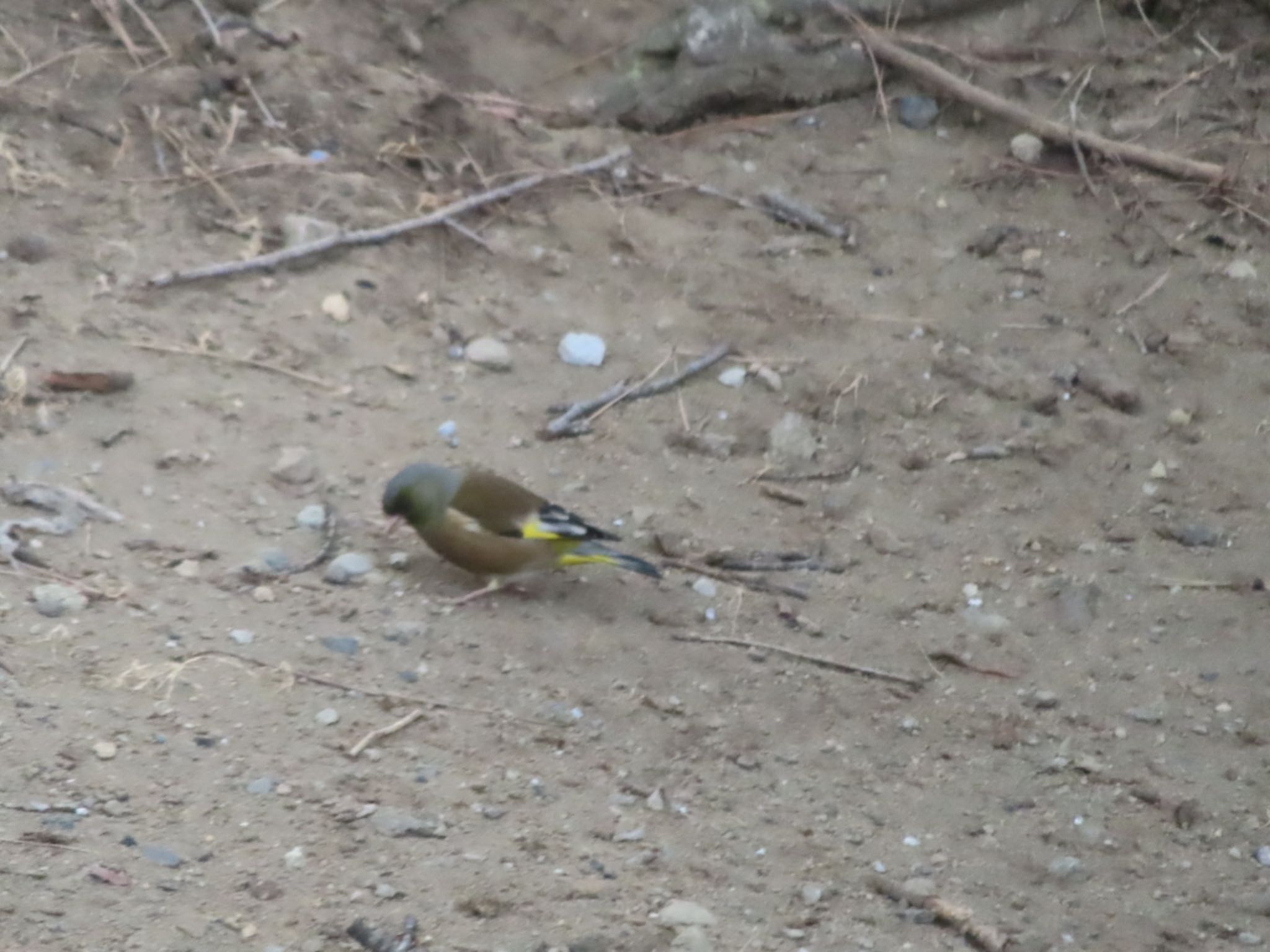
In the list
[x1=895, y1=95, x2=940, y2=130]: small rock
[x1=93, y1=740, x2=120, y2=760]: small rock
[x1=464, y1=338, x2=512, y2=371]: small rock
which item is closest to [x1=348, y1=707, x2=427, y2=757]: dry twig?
[x1=93, y1=740, x2=120, y2=760]: small rock

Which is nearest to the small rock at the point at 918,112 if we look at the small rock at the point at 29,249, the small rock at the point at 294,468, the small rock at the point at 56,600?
the small rock at the point at 294,468

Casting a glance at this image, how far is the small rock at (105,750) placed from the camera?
3.17m

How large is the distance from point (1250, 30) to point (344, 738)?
5.20 meters

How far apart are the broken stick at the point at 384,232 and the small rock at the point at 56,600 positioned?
155 cm

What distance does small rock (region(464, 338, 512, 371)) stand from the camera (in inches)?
200

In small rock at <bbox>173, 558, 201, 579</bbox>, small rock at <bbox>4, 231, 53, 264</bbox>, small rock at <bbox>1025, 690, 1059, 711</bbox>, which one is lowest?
small rock at <bbox>1025, 690, 1059, 711</bbox>

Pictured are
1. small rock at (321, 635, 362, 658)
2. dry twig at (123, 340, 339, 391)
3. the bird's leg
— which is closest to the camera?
small rock at (321, 635, 362, 658)

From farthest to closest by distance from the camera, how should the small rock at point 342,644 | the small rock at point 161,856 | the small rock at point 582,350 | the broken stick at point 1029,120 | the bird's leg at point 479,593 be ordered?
the broken stick at point 1029,120 < the small rock at point 582,350 < the bird's leg at point 479,593 < the small rock at point 342,644 < the small rock at point 161,856

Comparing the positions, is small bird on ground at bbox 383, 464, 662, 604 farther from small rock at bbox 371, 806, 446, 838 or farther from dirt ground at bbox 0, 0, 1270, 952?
small rock at bbox 371, 806, 446, 838

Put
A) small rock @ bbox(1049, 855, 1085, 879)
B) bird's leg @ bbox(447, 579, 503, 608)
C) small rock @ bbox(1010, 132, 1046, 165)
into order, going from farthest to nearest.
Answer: small rock @ bbox(1010, 132, 1046, 165) < bird's leg @ bbox(447, 579, 503, 608) < small rock @ bbox(1049, 855, 1085, 879)

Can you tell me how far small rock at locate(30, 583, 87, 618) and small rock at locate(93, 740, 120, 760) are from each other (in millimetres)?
532

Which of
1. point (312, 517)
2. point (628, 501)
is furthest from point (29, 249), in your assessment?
point (628, 501)

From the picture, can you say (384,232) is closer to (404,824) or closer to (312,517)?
(312,517)

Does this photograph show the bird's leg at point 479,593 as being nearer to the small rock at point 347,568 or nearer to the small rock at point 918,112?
the small rock at point 347,568
